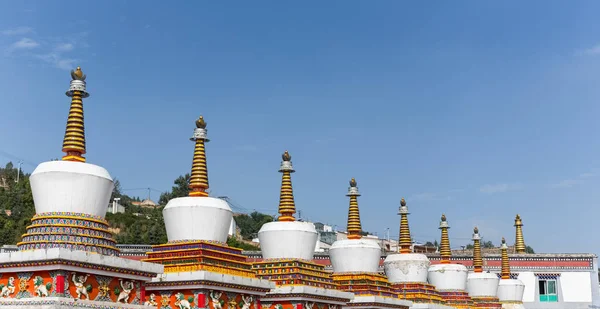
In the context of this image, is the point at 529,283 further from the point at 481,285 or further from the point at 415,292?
the point at 415,292

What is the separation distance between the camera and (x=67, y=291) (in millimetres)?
13938

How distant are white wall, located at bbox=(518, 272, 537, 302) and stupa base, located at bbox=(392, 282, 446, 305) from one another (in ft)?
58.1

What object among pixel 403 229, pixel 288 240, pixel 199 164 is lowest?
pixel 288 240

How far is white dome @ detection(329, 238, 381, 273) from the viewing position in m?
23.9

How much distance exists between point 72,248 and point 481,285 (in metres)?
23.2

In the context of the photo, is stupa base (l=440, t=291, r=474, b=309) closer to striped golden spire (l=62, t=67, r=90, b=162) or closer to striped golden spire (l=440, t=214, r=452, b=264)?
striped golden spire (l=440, t=214, r=452, b=264)

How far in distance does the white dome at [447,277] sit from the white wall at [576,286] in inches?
578

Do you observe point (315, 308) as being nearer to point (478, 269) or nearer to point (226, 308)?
point (226, 308)

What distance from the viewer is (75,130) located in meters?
15.5

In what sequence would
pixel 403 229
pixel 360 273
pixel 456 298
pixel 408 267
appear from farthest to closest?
pixel 456 298
pixel 403 229
pixel 408 267
pixel 360 273

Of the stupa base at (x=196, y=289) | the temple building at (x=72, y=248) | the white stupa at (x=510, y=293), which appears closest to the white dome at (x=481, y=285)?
the white stupa at (x=510, y=293)

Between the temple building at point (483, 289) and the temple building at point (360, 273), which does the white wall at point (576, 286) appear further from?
the temple building at point (360, 273)

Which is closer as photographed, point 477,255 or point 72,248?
point 72,248

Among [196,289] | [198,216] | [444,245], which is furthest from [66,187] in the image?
[444,245]
